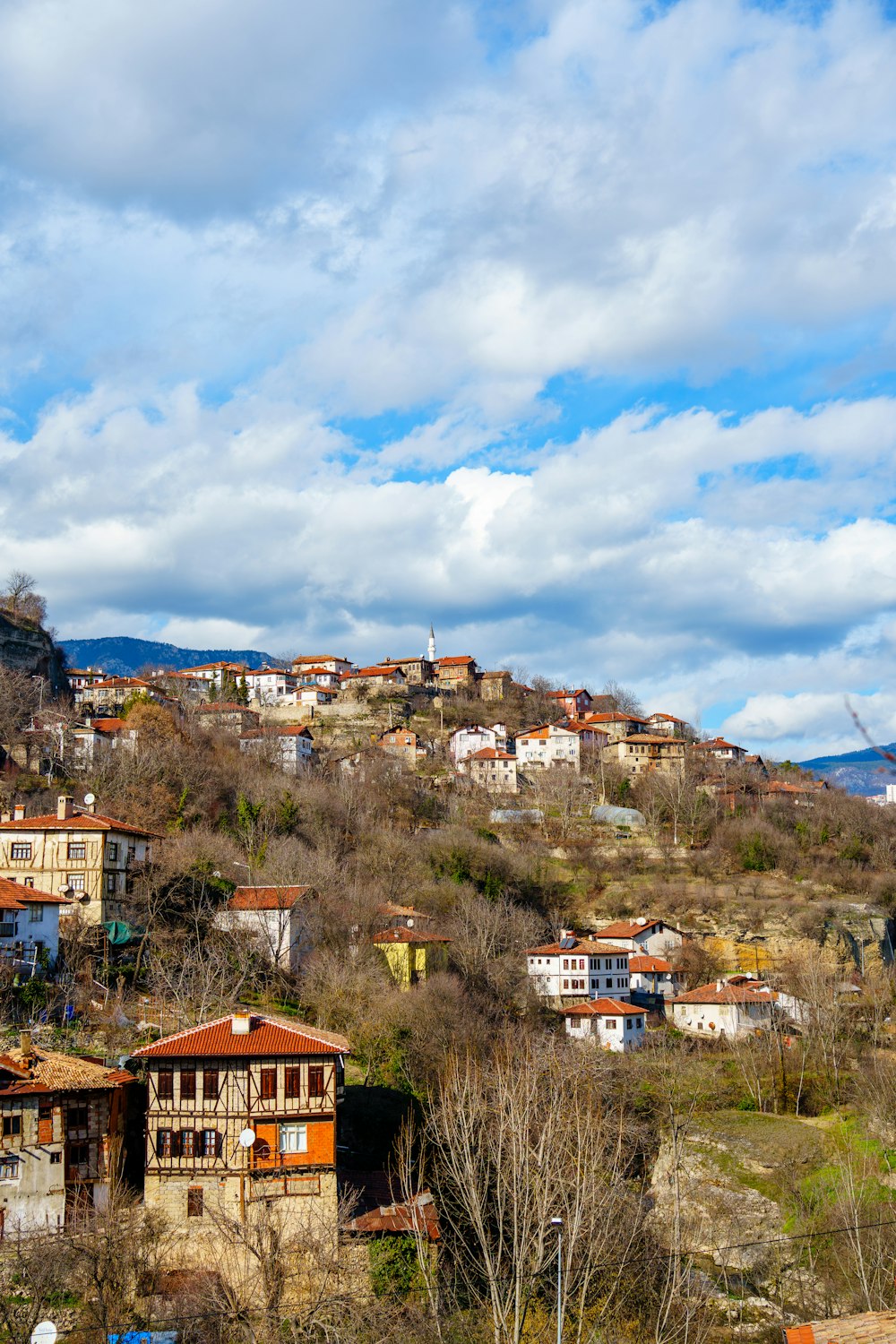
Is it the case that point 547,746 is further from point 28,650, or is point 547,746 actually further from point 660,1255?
point 660,1255

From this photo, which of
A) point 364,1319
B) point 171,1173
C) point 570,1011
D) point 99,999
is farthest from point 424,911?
point 364,1319

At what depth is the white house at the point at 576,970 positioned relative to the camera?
2719 inches

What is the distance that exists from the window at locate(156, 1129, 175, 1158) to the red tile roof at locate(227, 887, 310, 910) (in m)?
19.9

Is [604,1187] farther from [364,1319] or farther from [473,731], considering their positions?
[473,731]

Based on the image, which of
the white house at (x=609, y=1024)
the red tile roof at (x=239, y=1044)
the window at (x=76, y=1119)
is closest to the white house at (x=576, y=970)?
the white house at (x=609, y=1024)

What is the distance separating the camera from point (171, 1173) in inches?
1302

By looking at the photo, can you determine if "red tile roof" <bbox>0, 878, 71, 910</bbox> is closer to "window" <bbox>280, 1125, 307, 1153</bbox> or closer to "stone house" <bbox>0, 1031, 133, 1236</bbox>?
"stone house" <bbox>0, 1031, 133, 1236</bbox>

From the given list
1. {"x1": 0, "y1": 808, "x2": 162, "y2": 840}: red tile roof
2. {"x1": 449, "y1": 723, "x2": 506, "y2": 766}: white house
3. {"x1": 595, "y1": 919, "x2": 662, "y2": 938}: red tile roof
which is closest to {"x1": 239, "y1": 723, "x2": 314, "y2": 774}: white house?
{"x1": 449, "y1": 723, "x2": 506, "y2": 766}: white house

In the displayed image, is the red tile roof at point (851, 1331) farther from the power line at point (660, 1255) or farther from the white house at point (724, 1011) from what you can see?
the white house at point (724, 1011)

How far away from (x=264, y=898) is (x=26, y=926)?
1326cm

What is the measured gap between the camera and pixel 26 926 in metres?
43.5

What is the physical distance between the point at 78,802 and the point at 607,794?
5396 centimetres

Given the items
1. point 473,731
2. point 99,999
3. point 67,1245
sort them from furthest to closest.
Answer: point 473,731
point 99,999
point 67,1245

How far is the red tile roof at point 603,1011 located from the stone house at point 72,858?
2549 cm
